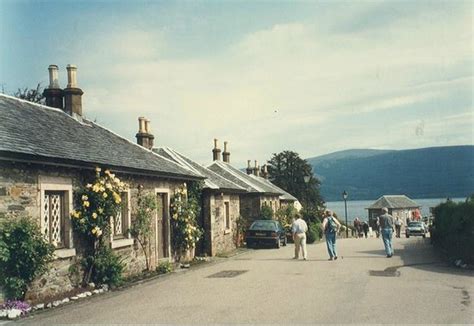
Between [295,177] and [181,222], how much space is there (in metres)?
52.0

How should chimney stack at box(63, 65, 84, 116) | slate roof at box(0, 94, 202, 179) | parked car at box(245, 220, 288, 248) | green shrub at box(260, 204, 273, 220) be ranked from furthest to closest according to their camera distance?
green shrub at box(260, 204, 273, 220), parked car at box(245, 220, 288, 248), chimney stack at box(63, 65, 84, 116), slate roof at box(0, 94, 202, 179)

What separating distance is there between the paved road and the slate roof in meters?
3.31

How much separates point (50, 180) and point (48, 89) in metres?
6.70

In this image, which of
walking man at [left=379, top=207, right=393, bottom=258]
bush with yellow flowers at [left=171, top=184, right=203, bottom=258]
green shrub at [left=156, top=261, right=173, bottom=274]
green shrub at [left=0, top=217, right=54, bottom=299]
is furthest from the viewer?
walking man at [left=379, top=207, right=393, bottom=258]

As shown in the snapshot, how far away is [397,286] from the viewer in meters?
11.3

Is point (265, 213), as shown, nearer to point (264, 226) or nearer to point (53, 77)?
point (264, 226)

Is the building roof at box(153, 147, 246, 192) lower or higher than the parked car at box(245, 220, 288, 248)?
higher

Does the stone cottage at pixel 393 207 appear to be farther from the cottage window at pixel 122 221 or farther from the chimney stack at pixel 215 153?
the cottage window at pixel 122 221

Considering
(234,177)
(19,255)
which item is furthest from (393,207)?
(19,255)

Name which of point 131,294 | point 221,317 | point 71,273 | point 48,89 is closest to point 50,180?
point 71,273

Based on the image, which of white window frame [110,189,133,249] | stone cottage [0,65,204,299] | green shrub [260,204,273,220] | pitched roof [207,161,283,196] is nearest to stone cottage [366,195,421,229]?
pitched roof [207,161,283,196]

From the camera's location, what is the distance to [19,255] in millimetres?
9539

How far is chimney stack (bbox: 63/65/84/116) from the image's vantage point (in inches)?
650

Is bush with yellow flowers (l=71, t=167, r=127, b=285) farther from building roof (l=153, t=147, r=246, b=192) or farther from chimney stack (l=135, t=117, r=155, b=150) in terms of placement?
building roof (l=153, t=147, r=246, b=192)
